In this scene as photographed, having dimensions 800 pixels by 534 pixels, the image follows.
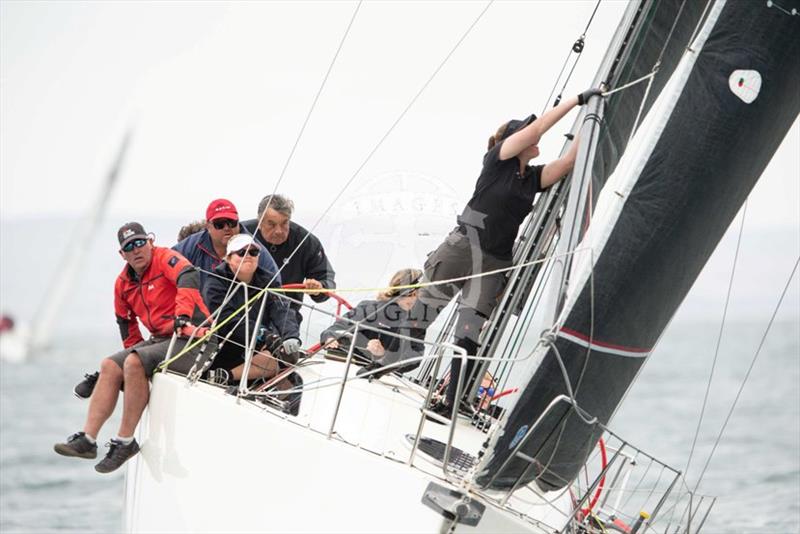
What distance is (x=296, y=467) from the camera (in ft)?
14.1

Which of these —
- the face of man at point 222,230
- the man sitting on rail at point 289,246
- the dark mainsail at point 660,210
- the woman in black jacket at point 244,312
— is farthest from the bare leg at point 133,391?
the dark mainsail at point 660,210

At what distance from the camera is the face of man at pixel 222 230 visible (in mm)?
5645

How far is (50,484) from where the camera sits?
12.2 m

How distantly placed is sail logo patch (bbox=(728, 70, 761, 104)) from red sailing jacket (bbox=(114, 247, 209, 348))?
2.42 m

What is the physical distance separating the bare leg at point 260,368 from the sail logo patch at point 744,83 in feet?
7.63

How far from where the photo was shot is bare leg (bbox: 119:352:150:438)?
17.1ft

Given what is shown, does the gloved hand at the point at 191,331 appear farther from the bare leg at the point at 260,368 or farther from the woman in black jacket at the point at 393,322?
the woman in black jacket at the point at 393,322

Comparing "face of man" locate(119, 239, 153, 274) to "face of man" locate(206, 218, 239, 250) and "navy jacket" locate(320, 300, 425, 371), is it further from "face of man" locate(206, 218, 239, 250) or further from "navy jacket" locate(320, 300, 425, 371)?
"navy jacket" locate(320, 300, 425, 371)

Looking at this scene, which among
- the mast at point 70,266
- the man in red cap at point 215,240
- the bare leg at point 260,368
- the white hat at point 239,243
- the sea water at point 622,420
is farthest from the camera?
the sea water at point 622,420

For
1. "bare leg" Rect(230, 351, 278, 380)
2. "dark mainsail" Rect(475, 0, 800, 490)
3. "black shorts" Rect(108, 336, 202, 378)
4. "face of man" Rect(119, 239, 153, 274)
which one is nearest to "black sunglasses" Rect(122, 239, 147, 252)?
"face of man" Rect(119, 239, 153, 274)

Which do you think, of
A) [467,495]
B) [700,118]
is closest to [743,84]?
[700,118]

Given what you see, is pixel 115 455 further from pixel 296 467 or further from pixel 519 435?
pixel 519 435

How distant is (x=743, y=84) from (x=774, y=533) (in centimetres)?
760

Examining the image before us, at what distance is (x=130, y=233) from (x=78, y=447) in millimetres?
956
